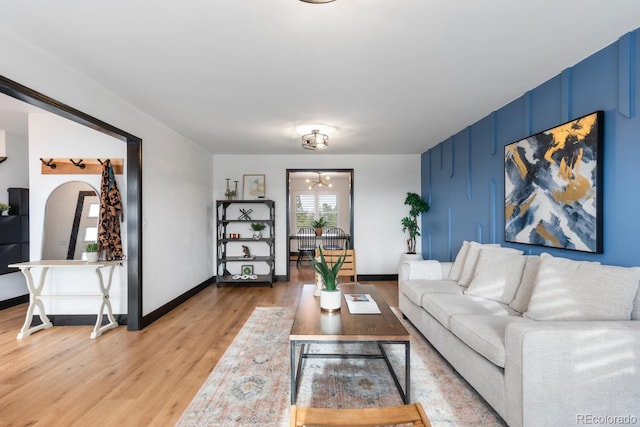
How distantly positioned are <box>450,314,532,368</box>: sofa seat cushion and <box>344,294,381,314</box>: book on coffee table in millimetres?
590

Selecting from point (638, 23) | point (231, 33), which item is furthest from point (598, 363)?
point (231, 33)

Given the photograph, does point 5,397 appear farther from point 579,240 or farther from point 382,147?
point 382,147

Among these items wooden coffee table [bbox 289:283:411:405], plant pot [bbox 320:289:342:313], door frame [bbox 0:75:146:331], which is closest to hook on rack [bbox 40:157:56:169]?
door frame [bbox 0:75:146:331]

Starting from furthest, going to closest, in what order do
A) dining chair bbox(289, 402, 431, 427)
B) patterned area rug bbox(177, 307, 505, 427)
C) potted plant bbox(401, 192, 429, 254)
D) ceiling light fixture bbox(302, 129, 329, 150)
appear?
potted plant bbox(401, 192, 429, 254) < ceiling light fixture bbox(302, 129, 329, 150) < patterned area rug bbox(177, 307, 505, 427) < dining chair bbox(289, 402, 431, 427)

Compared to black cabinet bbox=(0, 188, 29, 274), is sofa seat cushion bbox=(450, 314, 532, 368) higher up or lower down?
lower down

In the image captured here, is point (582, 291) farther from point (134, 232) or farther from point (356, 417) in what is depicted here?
point (134, 232)

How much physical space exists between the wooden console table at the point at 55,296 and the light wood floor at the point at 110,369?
9 cm

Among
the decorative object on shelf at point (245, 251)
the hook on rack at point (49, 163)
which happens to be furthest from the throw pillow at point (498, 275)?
the hook on rack at point (49, 163)

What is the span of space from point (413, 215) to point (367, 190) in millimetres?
976

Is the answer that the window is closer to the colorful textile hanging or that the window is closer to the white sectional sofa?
the colorful textile hanging

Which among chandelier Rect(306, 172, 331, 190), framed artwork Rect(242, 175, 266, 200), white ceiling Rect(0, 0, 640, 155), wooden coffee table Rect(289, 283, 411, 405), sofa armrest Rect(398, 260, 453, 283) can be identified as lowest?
wooden coffee table Rect(289, 283, 411, 405)

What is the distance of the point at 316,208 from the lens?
33.6 ft

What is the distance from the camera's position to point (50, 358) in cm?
288

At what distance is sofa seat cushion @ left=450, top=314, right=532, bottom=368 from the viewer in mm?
1909
